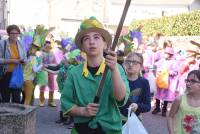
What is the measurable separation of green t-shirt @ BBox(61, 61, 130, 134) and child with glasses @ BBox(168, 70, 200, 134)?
4.29ft

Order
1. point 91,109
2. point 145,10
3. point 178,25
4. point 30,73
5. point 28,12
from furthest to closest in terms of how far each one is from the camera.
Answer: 1. point 145,10
2. point 28,12
3. point 178,25
4. point 30,73
5. point 91,109

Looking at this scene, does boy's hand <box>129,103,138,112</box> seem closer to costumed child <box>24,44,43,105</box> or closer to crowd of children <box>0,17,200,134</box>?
crowd of children <box>0,17,200,134</box>

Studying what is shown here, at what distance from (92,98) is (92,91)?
48 millimetres

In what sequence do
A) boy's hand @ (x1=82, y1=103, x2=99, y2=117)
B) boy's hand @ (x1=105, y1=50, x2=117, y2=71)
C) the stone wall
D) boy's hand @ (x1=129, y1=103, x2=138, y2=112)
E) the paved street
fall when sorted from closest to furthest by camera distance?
boy's hand @ (x1=105, y1=50, x2=117, y2=71), boy's hand @ (x1=82, y1=103, x2=99, y2=117), boy's hand @ (x1=129, y1=103, x2=138, y2=112), the stone wall, the paved street

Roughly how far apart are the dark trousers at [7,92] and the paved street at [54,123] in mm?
748

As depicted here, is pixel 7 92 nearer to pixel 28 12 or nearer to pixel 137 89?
pixel 137 89

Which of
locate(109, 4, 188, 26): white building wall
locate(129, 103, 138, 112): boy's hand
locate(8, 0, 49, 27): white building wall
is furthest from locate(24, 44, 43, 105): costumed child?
locate(109, 4, 188, 26): white building wall

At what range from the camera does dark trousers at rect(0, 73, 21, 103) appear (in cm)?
803

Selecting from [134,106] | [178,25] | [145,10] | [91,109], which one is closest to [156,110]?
[134,106]

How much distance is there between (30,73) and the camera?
9.73m

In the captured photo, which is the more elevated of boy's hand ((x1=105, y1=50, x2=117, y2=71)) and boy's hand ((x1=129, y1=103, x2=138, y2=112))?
boy's hand ((x1=105, y1=50, x2=117, y2=71))

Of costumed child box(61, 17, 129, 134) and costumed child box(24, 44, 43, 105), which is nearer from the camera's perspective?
costumed child box(61, 17, 129, 134)

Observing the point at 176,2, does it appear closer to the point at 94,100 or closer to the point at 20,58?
the point at 20,58

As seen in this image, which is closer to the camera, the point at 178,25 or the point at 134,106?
the point at 134,106
